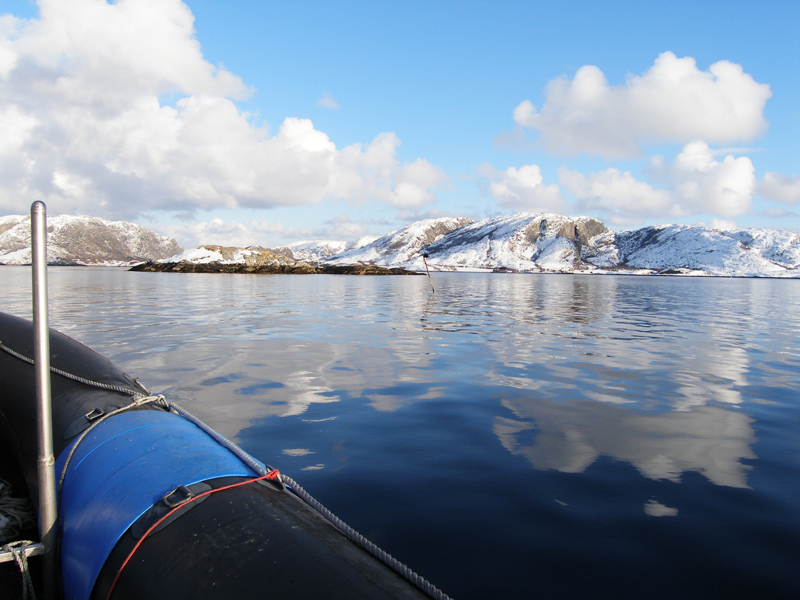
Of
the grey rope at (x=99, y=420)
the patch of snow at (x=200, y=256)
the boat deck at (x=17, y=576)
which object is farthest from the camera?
the patch of snow at (x=200, y=256)

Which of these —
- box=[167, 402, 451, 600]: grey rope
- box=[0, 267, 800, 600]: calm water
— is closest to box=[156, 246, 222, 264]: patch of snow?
box=[0, 267, 800, 600]: calm water

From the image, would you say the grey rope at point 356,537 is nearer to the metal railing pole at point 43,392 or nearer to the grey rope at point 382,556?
the grey rope at point 382,556

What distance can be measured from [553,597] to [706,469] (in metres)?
3.32

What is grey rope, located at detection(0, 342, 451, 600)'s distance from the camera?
8.25ft

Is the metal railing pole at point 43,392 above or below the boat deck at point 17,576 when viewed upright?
above

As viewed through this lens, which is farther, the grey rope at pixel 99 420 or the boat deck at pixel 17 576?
the grey rope at pixel 99 420

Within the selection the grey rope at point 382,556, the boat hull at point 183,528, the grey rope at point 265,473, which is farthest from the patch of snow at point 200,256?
the grey rope at point 382,556

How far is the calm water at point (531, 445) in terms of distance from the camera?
390 cm

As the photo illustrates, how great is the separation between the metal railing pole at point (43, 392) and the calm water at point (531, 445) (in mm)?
2265

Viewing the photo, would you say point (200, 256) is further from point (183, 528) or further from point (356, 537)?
point (356, 537)

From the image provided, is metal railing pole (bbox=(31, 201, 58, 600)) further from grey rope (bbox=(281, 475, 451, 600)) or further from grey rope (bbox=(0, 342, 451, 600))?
grey rope (bbox=(281, 475, 451, 600))

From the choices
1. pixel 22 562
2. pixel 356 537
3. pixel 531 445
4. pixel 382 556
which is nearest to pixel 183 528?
pixel 356 537

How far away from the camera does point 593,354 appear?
12742 millimetres

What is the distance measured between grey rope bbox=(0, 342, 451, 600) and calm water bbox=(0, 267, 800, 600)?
1.03 metres
